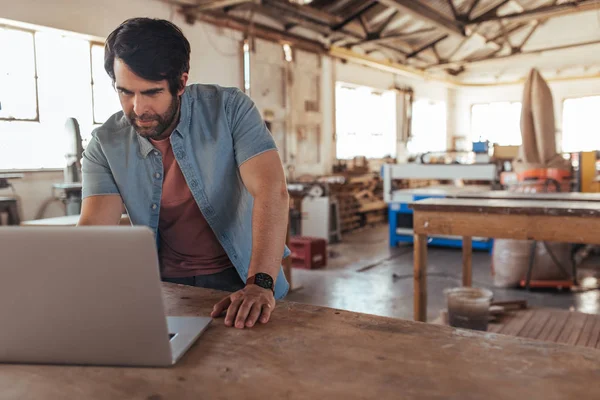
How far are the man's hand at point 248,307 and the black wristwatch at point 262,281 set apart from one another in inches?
1.6

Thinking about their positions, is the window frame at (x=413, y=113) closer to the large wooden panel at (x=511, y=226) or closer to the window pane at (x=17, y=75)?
the window pane at (x=17, y=75)

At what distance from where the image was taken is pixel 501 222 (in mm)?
2635

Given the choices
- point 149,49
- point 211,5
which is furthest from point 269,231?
point 211,5

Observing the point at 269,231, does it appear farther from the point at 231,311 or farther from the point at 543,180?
the point at 543,180

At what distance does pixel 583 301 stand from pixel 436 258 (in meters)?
1.93

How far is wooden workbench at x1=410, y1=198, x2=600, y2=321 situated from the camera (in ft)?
8.10

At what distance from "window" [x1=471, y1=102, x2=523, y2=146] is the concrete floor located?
6993 millimetres

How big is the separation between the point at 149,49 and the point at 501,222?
197 centimetres

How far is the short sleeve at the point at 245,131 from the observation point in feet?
4.87

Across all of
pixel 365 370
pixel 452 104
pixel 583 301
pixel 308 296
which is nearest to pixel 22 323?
pixel 365 370

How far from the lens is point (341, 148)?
895 centimetres

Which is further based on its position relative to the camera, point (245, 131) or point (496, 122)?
point (496, 122)

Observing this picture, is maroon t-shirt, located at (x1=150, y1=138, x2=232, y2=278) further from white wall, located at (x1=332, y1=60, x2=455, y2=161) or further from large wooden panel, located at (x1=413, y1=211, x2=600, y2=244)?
white wall, located at (x1=332, y1=60, x2=455, y2=161)

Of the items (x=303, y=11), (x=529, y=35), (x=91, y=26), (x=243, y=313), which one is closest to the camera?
(x=243, y=313)
